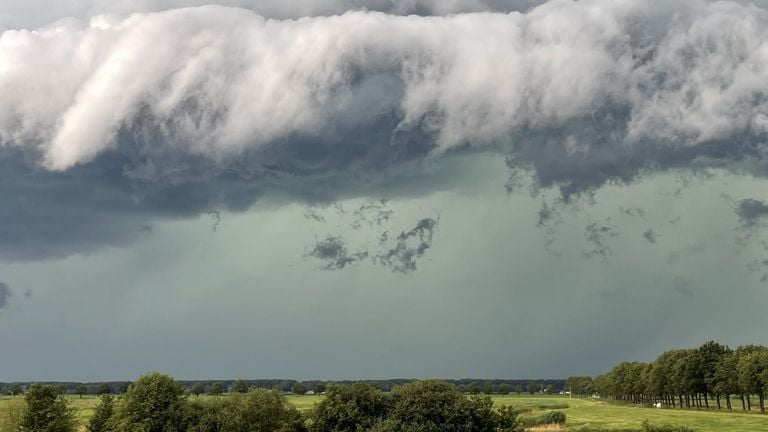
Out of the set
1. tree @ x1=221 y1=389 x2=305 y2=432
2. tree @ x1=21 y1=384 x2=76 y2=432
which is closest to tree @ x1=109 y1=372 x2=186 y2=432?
tree @ x1=221 y1=389 x2=305 y2=432

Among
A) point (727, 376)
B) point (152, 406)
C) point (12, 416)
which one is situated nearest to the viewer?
point (152, 406)

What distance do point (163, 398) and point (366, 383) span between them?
75.1ft

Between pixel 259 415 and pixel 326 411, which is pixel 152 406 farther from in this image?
pixel 326 411

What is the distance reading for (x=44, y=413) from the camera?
84.6 meters

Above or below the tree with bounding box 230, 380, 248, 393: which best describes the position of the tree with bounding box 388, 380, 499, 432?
below

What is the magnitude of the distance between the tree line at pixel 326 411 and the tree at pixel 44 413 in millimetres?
7351

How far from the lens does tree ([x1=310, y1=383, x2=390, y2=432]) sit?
7419 centimetres

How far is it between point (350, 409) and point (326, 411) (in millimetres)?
2661

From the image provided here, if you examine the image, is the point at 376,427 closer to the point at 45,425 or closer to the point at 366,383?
the point at 366,383

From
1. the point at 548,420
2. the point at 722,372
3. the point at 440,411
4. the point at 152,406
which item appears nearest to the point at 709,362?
the point at 722,372

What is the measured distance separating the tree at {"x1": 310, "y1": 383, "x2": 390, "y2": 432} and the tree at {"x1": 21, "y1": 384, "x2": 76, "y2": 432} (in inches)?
1261

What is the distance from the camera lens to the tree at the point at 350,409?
243 ft

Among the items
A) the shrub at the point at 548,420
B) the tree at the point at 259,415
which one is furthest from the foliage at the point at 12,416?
the shrub at the point at 548,420

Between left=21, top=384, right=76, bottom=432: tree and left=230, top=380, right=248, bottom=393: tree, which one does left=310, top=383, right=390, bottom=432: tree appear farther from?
left=21, top=384, right=76, bottom=432: tree
